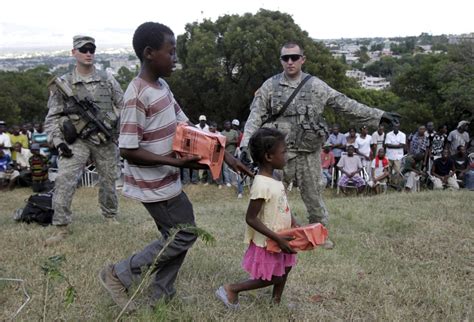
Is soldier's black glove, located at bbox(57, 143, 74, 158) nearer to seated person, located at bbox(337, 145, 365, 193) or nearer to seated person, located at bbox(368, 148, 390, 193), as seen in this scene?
seated person, located at bbox(337, 145, 365, 193)

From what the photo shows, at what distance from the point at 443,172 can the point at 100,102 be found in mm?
8322

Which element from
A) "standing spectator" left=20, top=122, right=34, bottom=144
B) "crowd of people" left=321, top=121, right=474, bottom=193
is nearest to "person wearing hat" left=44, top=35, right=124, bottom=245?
"crowd of people" left=321, top=121, right=474, bottom=193

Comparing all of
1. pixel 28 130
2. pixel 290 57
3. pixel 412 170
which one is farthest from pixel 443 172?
pixel 28 130

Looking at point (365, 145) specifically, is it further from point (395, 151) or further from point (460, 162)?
point (460, 162)

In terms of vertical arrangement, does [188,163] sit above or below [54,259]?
above

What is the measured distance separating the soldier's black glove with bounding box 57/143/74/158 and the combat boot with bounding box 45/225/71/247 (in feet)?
2.47

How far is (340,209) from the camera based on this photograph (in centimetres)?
663

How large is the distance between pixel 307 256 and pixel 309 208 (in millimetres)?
649

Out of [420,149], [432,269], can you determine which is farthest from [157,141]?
[420,149]

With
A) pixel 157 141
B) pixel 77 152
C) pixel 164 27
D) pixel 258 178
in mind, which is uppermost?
pixel 164 27

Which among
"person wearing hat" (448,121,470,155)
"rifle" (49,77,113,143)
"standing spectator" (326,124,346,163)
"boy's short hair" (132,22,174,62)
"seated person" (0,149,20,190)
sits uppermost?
"boy's short hair" (132,22,174,62)

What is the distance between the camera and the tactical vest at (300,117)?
4.62m

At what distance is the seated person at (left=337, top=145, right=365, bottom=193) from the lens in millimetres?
11016

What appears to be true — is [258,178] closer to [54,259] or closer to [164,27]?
[164,27]
